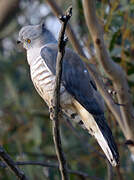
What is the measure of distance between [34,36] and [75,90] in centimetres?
64

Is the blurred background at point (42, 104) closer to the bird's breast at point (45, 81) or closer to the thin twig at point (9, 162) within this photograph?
the bird's breast at point (45, 81)

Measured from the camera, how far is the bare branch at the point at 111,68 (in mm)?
2927

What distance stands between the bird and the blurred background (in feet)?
2.11

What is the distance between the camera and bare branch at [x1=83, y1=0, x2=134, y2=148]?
293 centimetres

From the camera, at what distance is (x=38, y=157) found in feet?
14.6

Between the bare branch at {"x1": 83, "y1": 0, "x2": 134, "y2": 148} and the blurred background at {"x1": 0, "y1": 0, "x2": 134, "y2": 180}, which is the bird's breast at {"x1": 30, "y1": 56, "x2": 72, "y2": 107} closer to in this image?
the bare branch at {"x1": 83, "y1": 0, "x2": 134, "y2": 148}

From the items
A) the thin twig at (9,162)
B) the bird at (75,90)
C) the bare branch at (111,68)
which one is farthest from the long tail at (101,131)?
the thin twig at (9,162)

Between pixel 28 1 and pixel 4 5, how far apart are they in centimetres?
106

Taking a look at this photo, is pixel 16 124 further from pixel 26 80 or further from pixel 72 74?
pixel 72 74

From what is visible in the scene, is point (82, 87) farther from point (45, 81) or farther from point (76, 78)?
point (45, 81)

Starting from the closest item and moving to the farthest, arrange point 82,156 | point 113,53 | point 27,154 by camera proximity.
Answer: point 113,53 → point 27,154 → point 82,156

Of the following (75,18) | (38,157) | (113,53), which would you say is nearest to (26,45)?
(113,53)

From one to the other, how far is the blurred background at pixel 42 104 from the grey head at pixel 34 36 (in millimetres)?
583

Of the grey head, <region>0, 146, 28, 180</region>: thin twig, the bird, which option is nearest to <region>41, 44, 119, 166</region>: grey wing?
the bird
